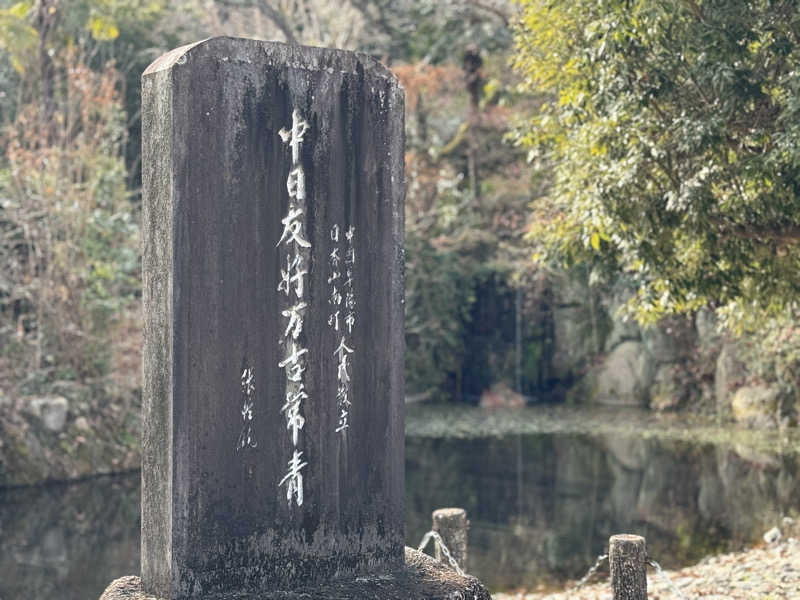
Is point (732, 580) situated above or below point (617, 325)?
below

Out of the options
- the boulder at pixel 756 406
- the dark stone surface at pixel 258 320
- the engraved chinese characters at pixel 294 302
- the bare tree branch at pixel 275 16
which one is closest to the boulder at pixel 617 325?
the boulder at pixel 756 406

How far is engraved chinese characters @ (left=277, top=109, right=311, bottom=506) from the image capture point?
3896mm

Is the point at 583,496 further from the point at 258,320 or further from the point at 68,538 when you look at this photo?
the point at 258,320

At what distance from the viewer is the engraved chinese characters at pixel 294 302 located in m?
3.90

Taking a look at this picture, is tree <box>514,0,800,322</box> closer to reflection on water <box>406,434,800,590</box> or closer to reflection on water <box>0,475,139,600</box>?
reflection on water <box>406,434,800,590</box>

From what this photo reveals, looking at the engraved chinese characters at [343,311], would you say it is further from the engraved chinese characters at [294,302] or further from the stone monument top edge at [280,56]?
the stone monument top edge at [280,56]

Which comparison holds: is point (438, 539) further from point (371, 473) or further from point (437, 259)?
point (437, 259)

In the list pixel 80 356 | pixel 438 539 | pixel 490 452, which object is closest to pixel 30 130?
pixel 80 356

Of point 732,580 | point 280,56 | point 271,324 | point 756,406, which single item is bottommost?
point 732,580

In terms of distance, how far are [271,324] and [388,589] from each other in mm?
1098

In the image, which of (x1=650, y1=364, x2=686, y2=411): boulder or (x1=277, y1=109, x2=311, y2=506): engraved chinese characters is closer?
(x1=277, y1=109, x2=311, y2=506): engraved chinese characters

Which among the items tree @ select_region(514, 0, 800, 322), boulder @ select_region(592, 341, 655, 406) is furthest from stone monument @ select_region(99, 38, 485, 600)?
boulder @ select_region(592, 341, 655, 406)

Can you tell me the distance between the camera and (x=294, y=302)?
3.92 metres

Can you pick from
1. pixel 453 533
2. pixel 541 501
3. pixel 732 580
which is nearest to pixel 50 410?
pixel 541 501
